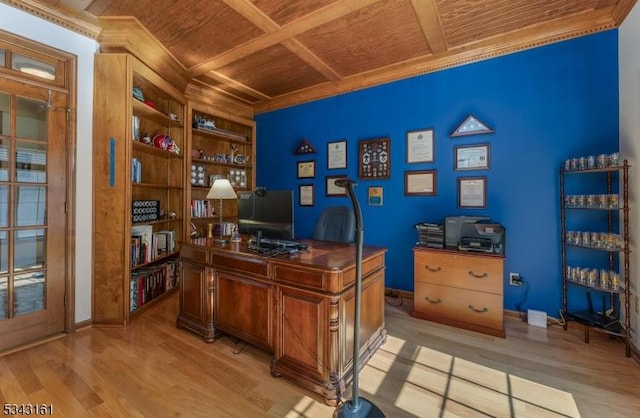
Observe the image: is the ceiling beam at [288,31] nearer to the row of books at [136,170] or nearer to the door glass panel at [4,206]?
the row of books at [136,170]

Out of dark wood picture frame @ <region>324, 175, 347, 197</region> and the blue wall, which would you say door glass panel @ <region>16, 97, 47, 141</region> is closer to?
dark wood picture frame @ <region>324, 175, 347, 197</region>

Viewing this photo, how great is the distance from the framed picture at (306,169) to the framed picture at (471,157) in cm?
187

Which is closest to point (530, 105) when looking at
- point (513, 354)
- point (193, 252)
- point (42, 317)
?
point (513, 354)

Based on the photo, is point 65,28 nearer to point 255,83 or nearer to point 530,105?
point 255,83

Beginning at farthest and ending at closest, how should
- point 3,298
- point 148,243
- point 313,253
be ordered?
1. point 148,243
2. point 3,298
3. point 313,253

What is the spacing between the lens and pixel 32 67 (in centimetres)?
→ 222

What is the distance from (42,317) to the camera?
2.27 m

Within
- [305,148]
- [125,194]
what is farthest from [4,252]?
[305,148]

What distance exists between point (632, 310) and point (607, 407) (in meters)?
1.03

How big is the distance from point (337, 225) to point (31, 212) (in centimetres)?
260

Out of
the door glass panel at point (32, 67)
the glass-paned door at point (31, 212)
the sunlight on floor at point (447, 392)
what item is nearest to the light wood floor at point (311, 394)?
the sunlight on floor at point (447, 392)

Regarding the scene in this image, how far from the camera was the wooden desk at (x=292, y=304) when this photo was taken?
1.63 m

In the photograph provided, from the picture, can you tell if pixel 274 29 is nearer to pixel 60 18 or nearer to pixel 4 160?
pixel 60 18

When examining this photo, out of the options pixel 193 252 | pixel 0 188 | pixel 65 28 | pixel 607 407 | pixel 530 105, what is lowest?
pixel 607 407
